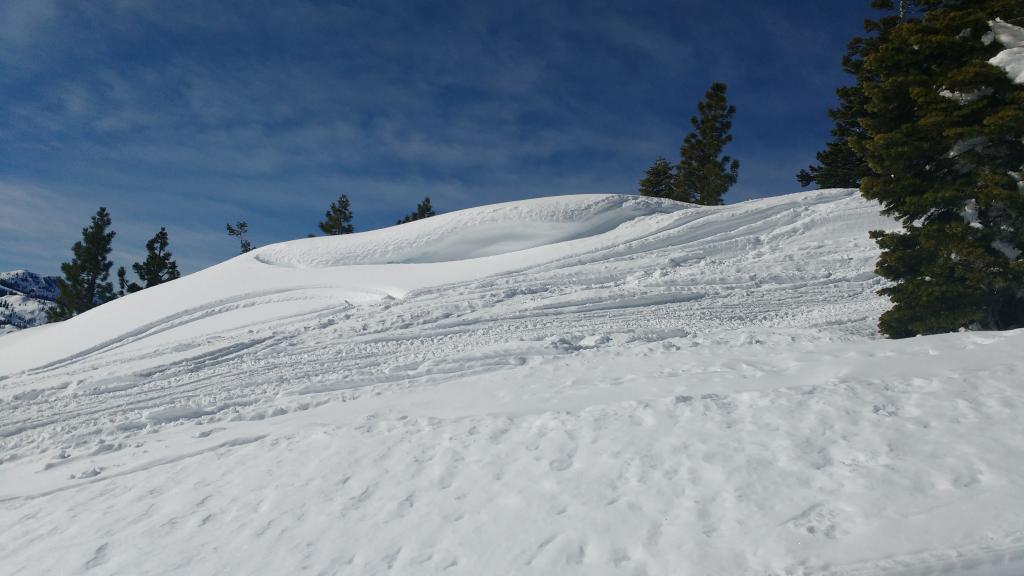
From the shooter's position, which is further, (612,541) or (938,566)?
(612,541)

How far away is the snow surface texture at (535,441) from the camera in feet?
13.1

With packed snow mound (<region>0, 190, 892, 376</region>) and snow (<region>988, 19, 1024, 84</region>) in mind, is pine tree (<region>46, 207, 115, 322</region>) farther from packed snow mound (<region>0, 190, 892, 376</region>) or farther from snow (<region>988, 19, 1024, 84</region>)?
snow (<region>988, 19, 1024, 84</region>)

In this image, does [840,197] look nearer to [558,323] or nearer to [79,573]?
[558,323]

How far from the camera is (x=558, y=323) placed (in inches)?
427

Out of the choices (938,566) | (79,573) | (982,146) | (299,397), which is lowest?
(938,566)

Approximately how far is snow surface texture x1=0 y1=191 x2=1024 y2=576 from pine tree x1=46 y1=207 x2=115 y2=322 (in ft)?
121

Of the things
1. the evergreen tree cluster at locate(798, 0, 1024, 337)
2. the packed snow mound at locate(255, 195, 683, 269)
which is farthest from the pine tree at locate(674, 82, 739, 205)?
the evergreen tree cluster at locate(798, 0, 1024, 337)

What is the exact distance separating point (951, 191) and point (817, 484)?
6.48 meters

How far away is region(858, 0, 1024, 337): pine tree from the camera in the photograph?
26.7ft

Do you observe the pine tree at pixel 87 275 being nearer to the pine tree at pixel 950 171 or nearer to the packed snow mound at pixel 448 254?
the packed snow mound at pixel 448 254

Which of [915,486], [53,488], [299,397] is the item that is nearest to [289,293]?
[299,397]

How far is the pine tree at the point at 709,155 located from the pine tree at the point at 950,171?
2853cm

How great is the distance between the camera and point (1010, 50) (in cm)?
837

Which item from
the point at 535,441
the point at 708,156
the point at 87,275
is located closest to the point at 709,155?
the point at 708,156
